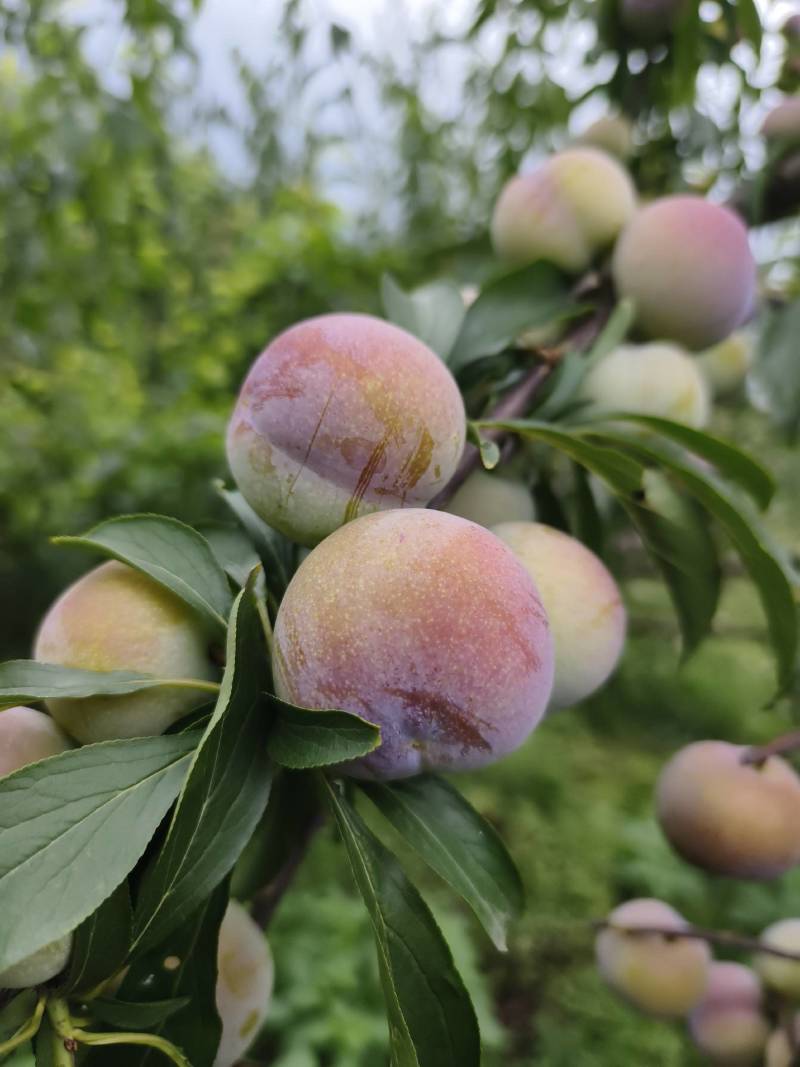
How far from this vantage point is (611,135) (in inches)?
36.8

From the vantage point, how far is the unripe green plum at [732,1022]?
2.61 feet

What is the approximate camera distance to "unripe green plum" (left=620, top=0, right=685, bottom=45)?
2.90ft

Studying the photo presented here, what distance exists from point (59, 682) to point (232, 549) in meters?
0.14

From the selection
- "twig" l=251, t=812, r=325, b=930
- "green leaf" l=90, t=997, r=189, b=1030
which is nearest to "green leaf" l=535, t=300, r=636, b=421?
"twig" l=251, t=812, r=325, b=930

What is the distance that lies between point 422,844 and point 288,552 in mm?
190

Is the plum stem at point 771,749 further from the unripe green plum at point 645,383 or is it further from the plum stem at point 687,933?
the unripe green plum at point 645,383

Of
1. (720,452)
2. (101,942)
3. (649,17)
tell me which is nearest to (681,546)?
(720,452)

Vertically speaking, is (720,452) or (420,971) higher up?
(720,452)

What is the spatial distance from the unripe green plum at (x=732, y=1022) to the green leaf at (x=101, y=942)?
28.1 inches

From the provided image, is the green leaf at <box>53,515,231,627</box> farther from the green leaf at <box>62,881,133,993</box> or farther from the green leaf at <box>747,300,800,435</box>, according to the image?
the green leaf at <box>747,300,800,435</box>

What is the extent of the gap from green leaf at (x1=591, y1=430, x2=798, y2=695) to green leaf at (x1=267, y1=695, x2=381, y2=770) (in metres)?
0.27

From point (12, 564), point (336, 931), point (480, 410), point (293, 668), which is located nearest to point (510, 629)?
point (293, 668)

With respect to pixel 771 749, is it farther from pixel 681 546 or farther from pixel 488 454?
pixel 488 454

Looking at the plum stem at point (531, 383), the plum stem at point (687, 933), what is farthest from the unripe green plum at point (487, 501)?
the plum stem at point (687, 933)
